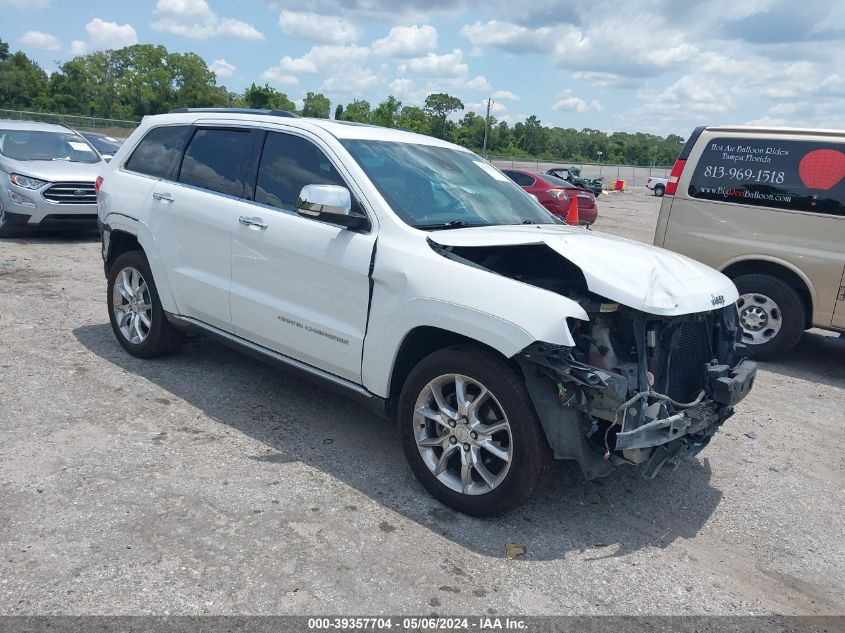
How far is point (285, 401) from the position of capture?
5211 millimetres

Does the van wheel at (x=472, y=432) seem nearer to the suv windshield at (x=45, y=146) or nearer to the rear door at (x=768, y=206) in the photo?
the rear door at (x=768, y=206)

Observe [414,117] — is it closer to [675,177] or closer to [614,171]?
[614,171]

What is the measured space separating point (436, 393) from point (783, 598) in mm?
1879

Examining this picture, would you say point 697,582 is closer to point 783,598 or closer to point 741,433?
point 783,598

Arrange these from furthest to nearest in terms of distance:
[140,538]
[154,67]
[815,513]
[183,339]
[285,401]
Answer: [154,67]
[183,339]
[285,401]
[815,513]
[140,538]

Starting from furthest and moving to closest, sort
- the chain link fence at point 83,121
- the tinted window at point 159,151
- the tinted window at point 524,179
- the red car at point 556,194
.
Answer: the chain link fence at point 83,121 → the tinted window at point 524,179 → the red car at point 556,194 → the tinted window at point 159,151

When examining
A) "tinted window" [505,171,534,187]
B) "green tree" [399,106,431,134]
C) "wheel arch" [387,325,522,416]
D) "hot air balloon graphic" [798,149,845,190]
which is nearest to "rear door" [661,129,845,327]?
"hot air balloon graphic" [798,149,845,190]

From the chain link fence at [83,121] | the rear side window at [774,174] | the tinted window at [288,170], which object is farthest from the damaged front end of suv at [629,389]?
the chain link fence at [83,121]

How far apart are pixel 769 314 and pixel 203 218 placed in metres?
5.45

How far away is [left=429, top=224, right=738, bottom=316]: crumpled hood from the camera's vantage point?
3.48 meters

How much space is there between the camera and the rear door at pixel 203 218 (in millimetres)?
4898

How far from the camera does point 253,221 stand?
15.3 ft

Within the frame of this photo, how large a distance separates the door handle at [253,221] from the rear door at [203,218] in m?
0.07

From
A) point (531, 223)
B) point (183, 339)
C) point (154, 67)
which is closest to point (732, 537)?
point (531, 223)
